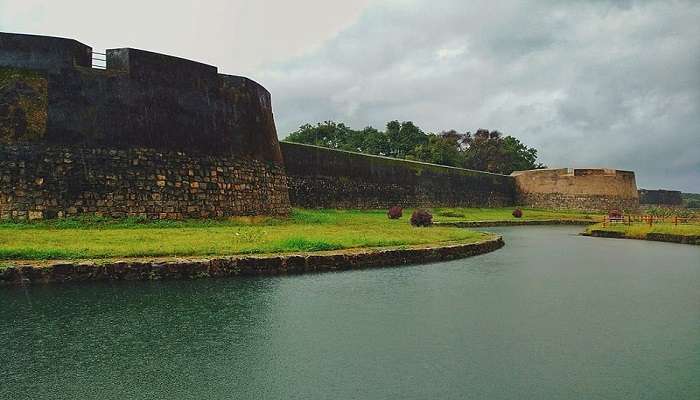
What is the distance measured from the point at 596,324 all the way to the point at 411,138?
4690 cm

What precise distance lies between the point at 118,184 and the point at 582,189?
1423 inches

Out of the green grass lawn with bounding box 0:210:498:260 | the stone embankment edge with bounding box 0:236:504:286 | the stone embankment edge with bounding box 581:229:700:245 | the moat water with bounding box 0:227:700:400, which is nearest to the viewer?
the moat water with bounding box 0:227:700:400

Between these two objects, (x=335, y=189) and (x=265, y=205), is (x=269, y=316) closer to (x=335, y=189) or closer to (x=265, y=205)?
(x=265, y=205)

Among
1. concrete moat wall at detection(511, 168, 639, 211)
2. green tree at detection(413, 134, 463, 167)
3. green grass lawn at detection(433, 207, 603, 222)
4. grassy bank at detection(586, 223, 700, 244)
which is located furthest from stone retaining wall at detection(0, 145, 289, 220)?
green tree at detection(413, 134, 463, 167)

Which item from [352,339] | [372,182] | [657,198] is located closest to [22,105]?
[352,339]

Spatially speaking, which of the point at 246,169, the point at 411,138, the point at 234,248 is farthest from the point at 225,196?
the point at 411,138

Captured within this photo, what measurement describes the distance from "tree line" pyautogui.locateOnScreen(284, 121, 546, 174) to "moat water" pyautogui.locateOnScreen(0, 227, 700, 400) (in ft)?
131

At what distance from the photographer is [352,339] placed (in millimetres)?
4562

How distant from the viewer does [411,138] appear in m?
51.4

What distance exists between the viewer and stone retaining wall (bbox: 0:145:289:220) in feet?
37.3

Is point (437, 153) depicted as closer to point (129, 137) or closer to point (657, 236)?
point (657, 236)

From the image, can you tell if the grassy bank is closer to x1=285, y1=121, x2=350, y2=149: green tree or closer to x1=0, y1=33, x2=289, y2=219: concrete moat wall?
x1=0, y1=33, x2=289, y2=219: concrete moat wall

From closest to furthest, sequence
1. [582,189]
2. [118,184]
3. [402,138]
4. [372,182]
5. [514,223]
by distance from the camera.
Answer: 1. [118,184]
2. [514,223]
3. [372,182]
4. [582,189]
5. [402,138]

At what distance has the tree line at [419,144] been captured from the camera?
161 feet
